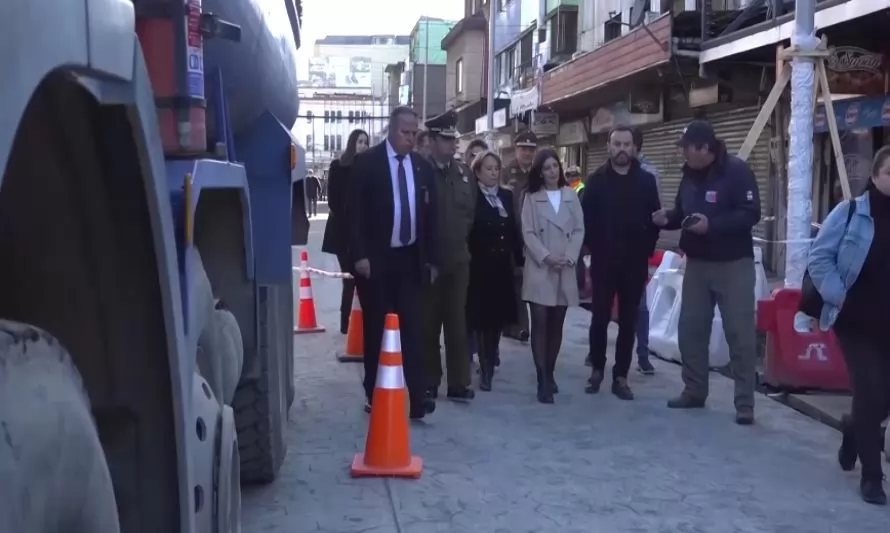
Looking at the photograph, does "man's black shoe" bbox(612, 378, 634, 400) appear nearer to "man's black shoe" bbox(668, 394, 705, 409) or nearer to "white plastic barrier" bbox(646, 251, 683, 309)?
"man's black shoe" bbox(668, 394, 705, 409)

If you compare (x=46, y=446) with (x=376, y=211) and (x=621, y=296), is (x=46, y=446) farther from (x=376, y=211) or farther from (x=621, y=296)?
(x=621, y=296)

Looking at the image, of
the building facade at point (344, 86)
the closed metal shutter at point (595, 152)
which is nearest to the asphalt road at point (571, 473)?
the closed metal shutter at point (595, 152)

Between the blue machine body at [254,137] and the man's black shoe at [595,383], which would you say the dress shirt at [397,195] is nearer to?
the blue machine body at [254,137]

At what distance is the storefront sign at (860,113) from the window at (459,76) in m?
35.7

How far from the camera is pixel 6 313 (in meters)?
2.30

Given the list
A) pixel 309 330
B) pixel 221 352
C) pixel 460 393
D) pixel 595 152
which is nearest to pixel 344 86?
pixel 595 152

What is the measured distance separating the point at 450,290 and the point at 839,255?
9.84 feet

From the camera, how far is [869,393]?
19.1 feet

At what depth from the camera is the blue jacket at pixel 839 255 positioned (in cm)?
589

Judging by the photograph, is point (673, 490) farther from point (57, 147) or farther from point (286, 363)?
point (57, 147)

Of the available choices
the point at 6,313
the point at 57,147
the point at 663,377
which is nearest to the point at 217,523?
the point at 6,313

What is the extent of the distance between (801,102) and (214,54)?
23.7ft

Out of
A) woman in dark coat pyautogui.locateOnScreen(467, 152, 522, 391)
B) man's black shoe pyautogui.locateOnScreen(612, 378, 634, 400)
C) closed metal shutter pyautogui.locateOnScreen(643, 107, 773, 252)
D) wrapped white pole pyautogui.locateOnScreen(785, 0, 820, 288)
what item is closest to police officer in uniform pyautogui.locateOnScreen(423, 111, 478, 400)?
woman in dark coat pyautogui.locateOnScreen(467, 152, 522, 391)

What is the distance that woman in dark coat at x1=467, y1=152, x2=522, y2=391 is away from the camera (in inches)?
345
